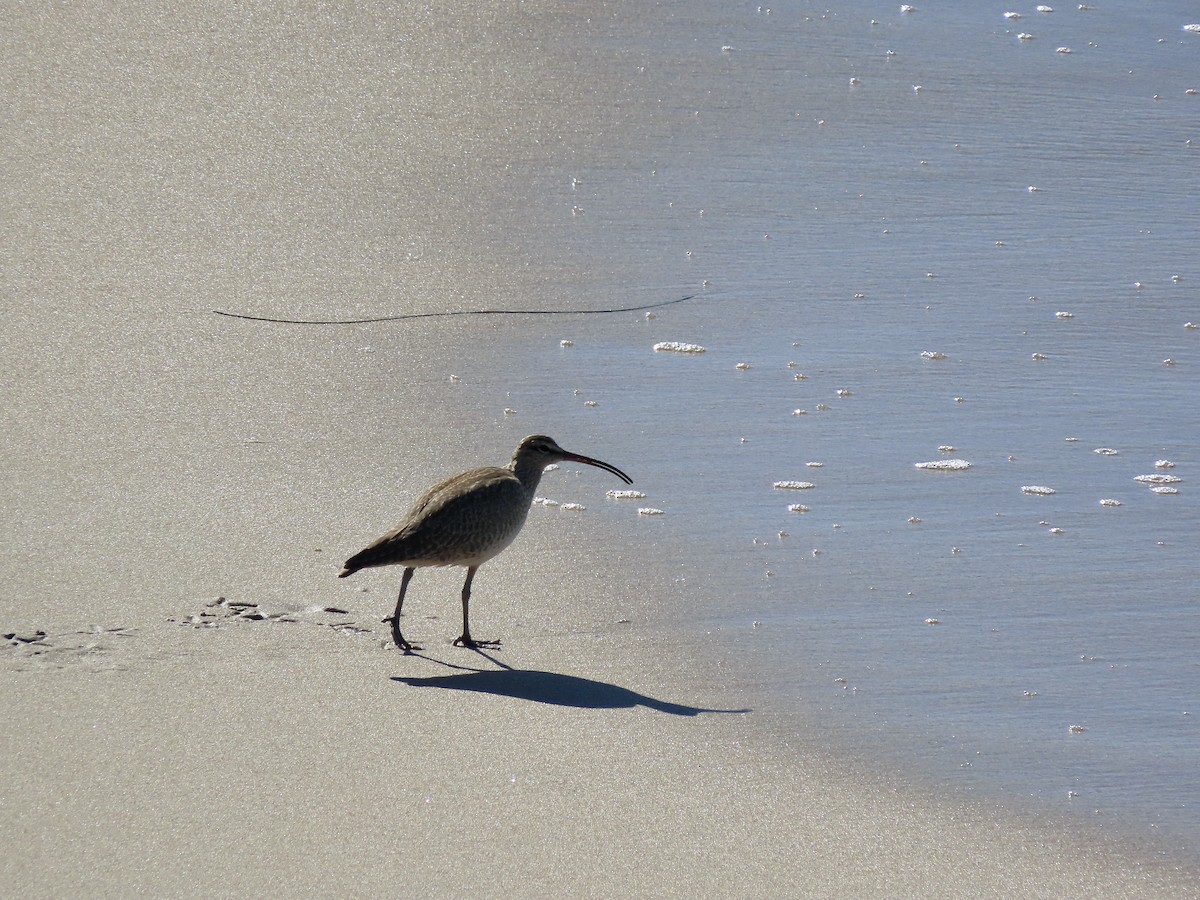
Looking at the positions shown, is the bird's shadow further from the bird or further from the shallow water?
the shallow water

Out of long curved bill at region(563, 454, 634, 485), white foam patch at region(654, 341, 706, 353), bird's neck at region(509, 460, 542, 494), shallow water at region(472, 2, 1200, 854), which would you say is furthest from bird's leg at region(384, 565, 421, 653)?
white foam patch at region(654, 341, 706, 353)

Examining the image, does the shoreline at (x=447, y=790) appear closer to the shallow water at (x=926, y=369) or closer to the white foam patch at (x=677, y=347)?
the shallow water at (x=926, y=369)

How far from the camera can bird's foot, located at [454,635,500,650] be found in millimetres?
5227

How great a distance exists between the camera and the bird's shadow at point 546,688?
4832 millimetres

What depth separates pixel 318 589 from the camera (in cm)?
543

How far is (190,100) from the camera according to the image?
30.9 ft

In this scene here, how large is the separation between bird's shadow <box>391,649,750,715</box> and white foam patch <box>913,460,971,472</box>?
1970 millimetres

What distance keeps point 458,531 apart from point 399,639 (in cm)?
40

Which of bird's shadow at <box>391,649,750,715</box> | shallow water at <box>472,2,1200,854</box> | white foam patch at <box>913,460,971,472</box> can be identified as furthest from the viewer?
white foam patch at <box>913,460,971,472</box>

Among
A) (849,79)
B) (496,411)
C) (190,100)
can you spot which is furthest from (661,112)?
(496,411)

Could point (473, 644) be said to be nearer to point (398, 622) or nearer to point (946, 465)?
point (398, 622)

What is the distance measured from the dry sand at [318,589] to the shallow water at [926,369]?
0.30m

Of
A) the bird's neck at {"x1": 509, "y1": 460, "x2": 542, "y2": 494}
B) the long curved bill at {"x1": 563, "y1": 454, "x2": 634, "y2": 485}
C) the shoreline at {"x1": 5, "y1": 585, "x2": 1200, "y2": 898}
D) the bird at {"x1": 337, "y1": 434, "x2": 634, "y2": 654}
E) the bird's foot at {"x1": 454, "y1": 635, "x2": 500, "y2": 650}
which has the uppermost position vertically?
the long curved bill at {"x1": 563, "y1": 454, "x2": 634, "y2": 485}

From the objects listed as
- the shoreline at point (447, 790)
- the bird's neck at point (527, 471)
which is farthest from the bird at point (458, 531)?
the shoreline at point (447, 790)
